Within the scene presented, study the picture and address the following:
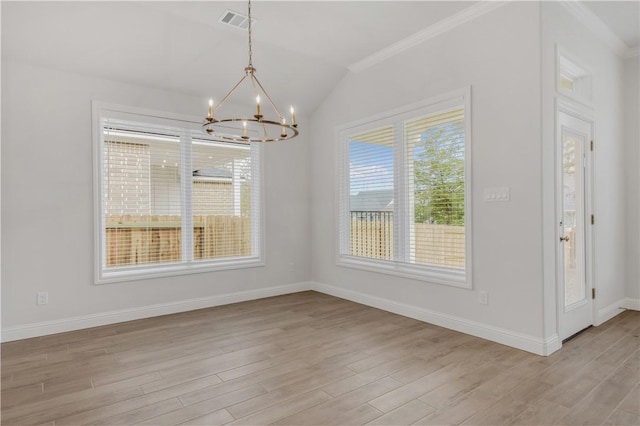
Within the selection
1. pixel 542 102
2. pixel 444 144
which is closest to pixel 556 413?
pixel 542 102

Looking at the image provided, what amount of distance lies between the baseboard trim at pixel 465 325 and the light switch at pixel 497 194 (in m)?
1.21

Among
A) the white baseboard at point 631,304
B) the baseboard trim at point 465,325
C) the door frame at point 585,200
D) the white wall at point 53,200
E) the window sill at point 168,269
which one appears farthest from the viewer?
the white baseboard at point 631,304

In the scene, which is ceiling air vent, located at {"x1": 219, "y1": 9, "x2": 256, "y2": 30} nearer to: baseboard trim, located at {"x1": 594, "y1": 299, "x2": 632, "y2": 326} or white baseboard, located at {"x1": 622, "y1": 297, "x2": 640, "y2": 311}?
baseboard trim, located at {"x1": 594, "y1": 299, "x2": 632, "y2": 326}

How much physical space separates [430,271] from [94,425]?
3.31 m

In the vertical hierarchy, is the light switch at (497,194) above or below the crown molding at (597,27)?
below

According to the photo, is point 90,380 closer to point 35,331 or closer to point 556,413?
point 35,331

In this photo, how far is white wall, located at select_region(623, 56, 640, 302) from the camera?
450cm

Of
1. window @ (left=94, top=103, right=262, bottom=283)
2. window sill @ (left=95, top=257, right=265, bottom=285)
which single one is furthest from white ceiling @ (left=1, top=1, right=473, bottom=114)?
window sill @ (left=95, top=257, right=265, bottom=285)

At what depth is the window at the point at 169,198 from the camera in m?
4.31

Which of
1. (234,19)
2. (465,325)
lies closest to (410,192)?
(465,325)

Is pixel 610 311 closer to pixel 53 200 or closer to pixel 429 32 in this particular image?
pixel 429 32

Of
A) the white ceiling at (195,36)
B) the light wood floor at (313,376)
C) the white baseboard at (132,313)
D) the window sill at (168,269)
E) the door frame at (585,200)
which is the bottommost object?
the light wood floor at (313,376)

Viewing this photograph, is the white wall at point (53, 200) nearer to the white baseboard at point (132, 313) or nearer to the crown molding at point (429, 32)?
the white baseboard at point (132, 313)

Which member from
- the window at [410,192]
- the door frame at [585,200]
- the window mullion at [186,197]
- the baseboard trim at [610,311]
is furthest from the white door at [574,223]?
the window mullion at [186,197]
